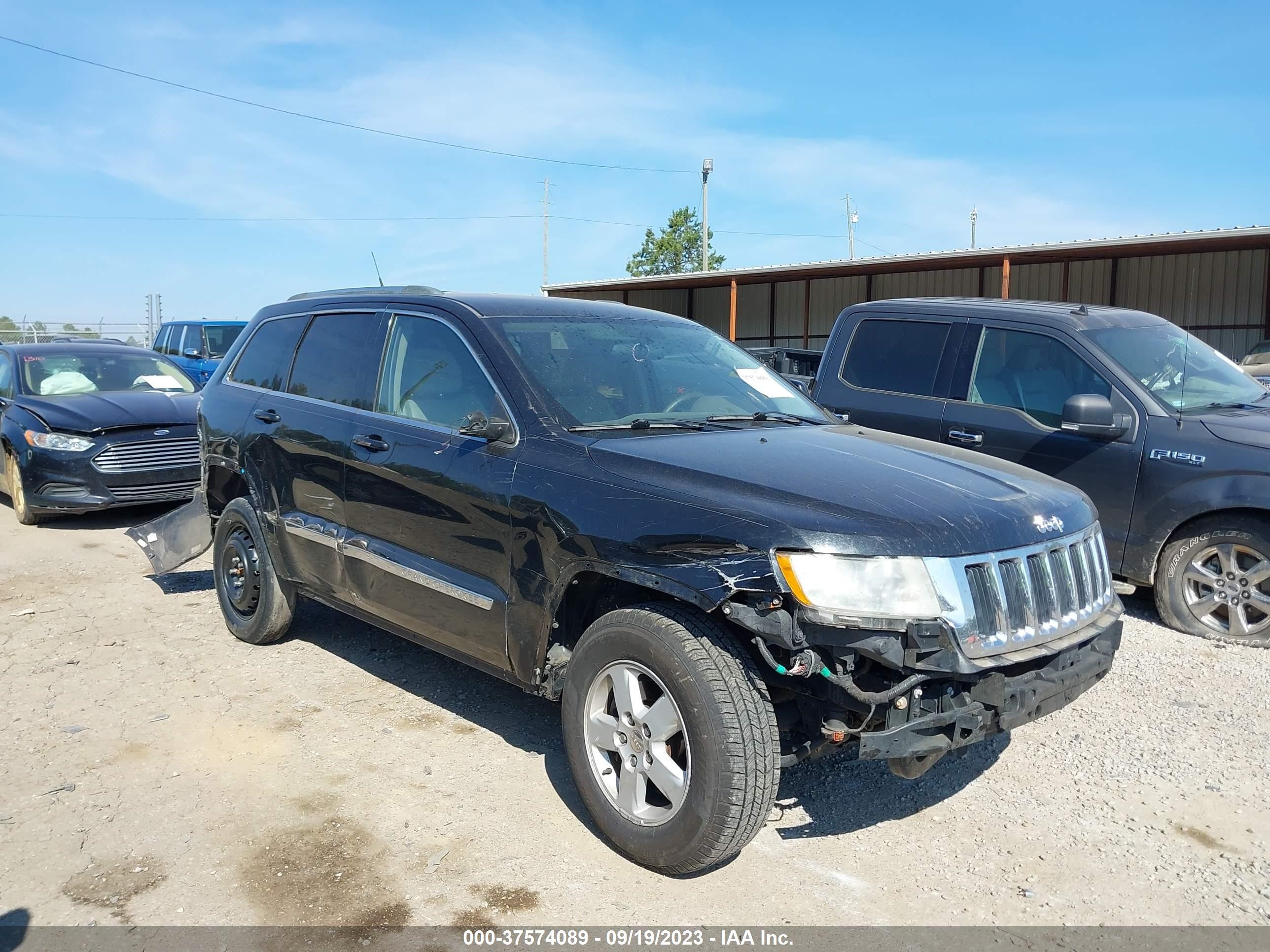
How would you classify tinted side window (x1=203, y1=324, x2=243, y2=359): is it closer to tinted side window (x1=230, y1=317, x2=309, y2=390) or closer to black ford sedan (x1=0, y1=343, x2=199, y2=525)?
black ford sedan (x1=0, y1=343, x2=199, y2=525)

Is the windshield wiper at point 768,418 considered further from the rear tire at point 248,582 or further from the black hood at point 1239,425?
the black hood at point 1239,425

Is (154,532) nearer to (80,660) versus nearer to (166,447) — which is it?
(80,660)

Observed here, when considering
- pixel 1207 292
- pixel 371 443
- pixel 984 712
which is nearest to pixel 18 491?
pixel 371 443

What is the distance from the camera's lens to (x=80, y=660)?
17.8 ft

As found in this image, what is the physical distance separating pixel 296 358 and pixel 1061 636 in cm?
391

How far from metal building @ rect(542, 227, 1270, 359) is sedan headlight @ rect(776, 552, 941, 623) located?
1194 centimetres

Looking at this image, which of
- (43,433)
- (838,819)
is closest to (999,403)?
(838,819)

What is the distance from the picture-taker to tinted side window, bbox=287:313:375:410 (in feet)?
15.7

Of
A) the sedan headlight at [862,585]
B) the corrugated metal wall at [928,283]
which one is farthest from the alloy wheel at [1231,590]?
the corrugated metal wall at [928,283]

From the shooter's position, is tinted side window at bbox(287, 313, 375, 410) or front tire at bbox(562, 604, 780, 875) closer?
front tire at bbox(562, 604, 780, 875)

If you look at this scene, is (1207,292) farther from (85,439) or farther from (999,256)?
(85,439)

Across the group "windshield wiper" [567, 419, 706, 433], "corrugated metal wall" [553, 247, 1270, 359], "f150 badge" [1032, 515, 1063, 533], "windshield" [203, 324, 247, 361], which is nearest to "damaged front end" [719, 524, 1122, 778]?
"f150 badge" [1032, 515, 1063, 533]

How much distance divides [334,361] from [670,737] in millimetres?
2775

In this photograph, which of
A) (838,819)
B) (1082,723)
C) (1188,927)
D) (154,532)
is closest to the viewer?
(1188,927)
